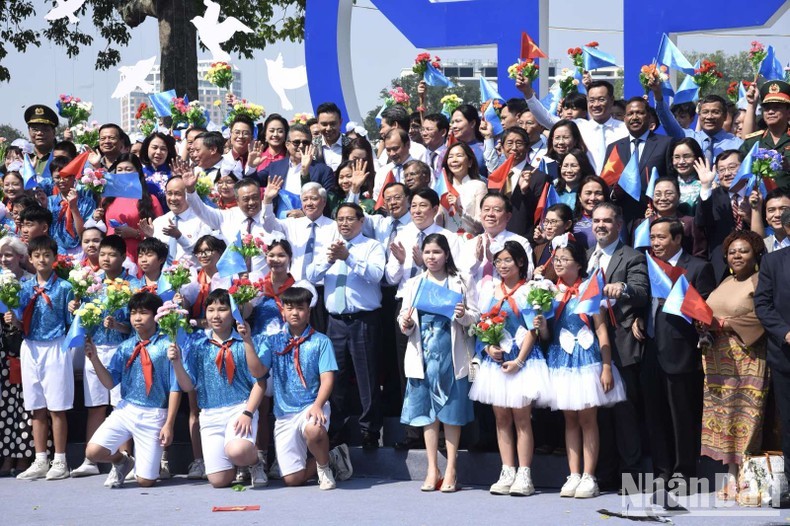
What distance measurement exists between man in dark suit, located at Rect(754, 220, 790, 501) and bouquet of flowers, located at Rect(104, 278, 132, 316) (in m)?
4.43

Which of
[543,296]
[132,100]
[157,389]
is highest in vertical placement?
[132,100]

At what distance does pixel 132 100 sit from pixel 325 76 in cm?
1923

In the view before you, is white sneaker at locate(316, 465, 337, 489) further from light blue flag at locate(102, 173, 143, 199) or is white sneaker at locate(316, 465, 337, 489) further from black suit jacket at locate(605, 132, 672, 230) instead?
light blue flag at locate(102, 173, 143, 199)

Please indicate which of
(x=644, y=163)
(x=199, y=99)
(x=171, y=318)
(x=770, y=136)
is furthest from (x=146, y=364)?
(x=199, y=99)

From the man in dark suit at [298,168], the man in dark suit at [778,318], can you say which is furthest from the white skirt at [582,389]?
the man in dark suit at [298,168]

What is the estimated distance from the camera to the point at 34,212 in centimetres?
925

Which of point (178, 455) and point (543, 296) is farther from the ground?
point (543, 296)

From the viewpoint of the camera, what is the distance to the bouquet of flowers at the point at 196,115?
11.7 meters

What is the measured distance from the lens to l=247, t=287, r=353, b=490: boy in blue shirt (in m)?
8.01

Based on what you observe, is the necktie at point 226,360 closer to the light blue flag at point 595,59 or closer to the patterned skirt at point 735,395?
the patterned skirt at point 735,395

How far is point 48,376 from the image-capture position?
28.7 ft

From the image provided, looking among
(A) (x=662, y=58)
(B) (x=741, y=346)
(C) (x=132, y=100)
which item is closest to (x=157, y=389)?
(B) (x=741, y=346)

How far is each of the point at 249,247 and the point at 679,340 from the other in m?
3.09

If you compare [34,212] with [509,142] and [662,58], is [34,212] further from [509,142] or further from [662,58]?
[662,58]
